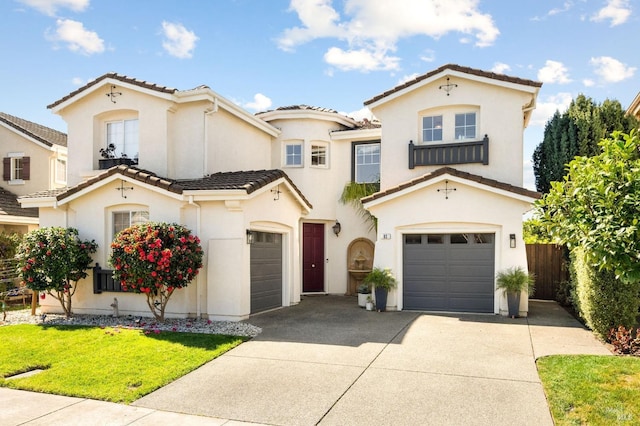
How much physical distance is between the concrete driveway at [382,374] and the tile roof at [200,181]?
3.66 m

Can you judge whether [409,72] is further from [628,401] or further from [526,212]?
[628,401]

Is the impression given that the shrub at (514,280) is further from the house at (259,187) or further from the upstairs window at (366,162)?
the upstairs window at (366,162)

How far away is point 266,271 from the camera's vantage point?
14055 mm

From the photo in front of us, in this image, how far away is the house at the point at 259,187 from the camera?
1275cm

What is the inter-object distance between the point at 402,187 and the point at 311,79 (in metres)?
5.35

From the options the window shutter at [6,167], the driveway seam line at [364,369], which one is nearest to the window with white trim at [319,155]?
the driveway seam line at [364,369]

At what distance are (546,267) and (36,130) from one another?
2318cm

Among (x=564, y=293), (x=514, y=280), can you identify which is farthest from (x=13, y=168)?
A: (x=564, y=293)

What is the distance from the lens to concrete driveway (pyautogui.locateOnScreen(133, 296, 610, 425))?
20.4 ft

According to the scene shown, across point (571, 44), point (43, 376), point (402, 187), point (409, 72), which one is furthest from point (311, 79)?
point (43, 376)

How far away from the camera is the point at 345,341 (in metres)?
10.0

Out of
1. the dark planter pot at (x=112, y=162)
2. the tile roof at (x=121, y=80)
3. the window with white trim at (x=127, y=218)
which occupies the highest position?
the tile roof at (x=121, y=80)

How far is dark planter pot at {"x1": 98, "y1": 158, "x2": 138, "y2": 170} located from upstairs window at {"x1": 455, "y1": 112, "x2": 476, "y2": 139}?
406 inches

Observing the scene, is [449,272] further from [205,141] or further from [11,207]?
[11,207]
